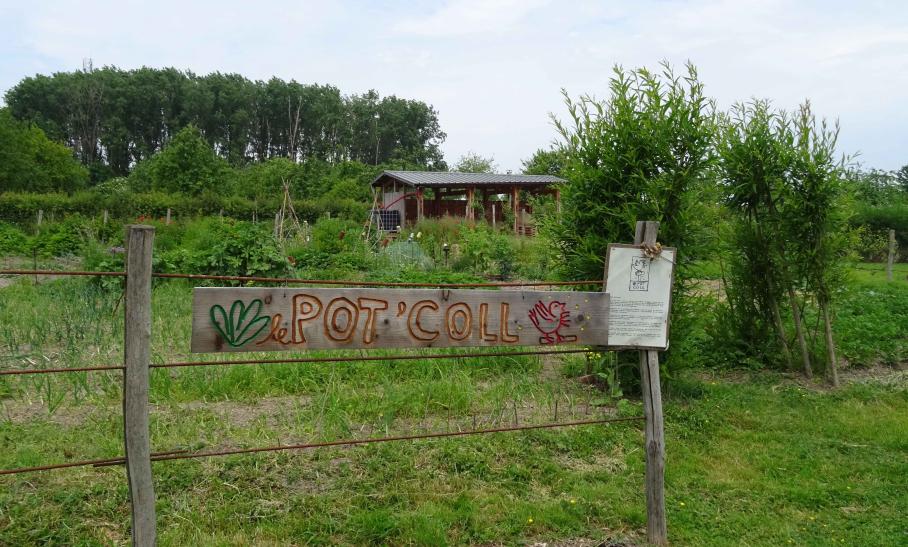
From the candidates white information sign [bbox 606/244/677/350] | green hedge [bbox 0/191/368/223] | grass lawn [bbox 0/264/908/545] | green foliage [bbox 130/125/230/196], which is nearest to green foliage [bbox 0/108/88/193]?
green foliage [bbox 130/125/230/196]

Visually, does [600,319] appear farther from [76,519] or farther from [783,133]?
[783,133]

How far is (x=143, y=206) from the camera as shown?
27188mm

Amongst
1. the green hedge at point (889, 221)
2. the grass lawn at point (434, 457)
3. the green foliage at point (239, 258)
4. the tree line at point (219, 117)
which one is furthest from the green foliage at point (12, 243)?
the tree line at point (219, 117)

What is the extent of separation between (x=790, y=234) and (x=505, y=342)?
4.68 metres

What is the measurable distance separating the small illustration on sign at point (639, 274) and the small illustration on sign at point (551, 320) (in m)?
0.39

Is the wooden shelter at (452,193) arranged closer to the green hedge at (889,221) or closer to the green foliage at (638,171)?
the green hedge at (889,221)

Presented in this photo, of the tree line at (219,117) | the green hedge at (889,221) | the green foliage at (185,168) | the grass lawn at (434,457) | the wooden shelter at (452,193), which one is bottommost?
the grass lawn at (434,457)

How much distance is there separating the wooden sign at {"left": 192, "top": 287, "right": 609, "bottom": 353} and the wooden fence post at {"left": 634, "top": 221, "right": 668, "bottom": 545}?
32 cm

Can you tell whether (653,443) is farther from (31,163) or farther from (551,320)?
(31,163)

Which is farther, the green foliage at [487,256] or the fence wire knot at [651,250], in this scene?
the green foliage at [487,256]

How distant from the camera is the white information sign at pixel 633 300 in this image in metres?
3.52

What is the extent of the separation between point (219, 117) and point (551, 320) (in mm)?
70589

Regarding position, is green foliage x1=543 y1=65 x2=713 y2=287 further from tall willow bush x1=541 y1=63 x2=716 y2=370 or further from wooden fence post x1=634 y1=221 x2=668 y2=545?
wooden fence post x1=634 y1=221 x2=668 y2=545

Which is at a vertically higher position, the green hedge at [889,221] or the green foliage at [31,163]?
the green foliage at [31,163]
